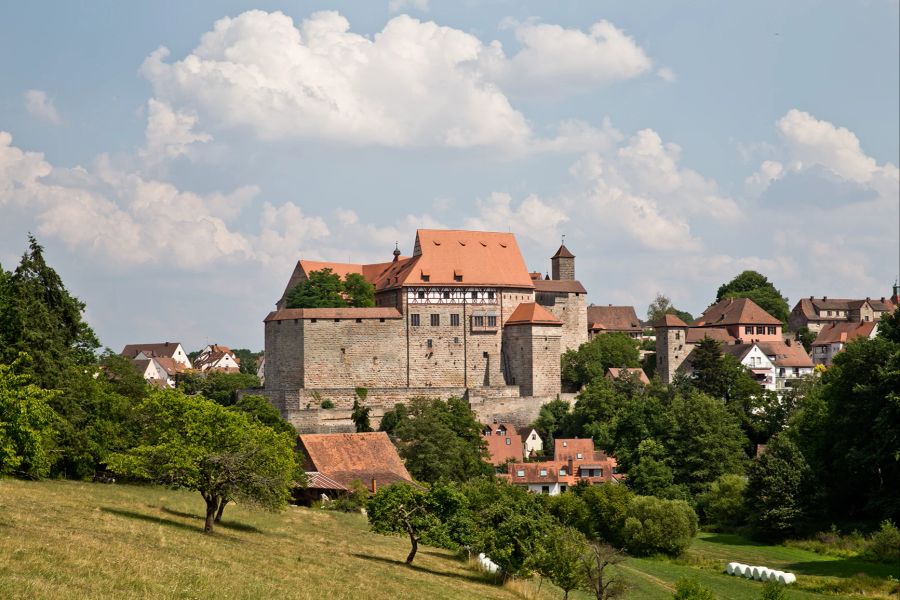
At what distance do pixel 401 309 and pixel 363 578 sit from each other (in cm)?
5784

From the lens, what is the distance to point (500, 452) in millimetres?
82875

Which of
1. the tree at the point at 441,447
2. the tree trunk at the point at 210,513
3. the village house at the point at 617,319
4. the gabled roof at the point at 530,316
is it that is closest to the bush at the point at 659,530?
the tree at the point at 441,447

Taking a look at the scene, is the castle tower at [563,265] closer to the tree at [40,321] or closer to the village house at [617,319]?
the village house at [617,319]

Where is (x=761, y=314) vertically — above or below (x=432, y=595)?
above

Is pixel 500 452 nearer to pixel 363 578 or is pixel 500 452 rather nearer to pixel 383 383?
pixel 383 383

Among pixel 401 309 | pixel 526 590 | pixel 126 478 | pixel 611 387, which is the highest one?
pixel 401 309

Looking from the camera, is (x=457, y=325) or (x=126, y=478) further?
(x=457, y=325)

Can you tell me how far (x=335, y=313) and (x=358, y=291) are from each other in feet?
18.4

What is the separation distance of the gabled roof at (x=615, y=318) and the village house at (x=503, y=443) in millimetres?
36349

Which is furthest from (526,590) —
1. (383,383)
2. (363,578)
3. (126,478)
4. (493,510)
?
(383,383)

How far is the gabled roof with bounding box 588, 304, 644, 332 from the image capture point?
122 metres

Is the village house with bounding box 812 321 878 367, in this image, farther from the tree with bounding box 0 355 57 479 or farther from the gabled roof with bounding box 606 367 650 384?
the tree with bounding box 0 355 57 479

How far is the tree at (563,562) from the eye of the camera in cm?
3912

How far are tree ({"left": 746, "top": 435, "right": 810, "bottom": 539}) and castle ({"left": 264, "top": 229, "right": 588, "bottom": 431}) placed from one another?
28.2 m
